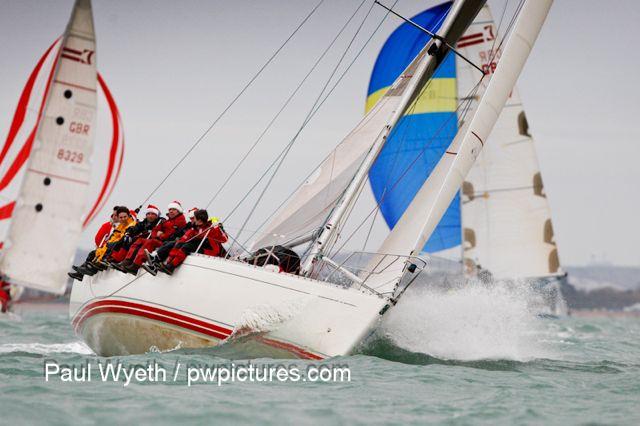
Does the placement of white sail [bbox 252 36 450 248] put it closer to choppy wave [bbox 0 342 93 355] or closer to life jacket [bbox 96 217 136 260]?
life jacket [bbox 96 217 136 260]

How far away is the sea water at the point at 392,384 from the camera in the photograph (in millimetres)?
6008

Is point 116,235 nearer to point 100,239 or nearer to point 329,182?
point 100,239

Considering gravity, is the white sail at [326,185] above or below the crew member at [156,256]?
above

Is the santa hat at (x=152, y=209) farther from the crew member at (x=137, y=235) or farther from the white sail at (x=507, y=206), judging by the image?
the white sail at (x=507, y=206)

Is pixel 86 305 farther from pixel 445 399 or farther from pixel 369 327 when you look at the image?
pixel 445 399

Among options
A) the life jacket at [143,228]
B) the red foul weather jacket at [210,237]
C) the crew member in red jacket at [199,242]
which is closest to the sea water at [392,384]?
the crew member in red jacket at [199,242]

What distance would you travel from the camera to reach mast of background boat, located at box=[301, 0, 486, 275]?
960 centimetres

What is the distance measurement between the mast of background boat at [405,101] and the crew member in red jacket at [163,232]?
150cm

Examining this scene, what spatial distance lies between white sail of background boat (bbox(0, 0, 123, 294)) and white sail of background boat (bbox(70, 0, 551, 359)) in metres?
0.89

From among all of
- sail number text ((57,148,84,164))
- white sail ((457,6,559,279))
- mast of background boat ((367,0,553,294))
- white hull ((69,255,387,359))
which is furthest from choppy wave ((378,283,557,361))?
white sail ((457,6,559,279))

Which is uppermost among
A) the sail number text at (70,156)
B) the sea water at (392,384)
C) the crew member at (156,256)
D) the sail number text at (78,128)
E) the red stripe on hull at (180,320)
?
the sail number text at (78,128)

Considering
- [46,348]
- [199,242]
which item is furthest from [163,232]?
[46,348]

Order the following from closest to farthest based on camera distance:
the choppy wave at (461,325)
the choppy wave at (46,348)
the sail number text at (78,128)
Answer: the choppy wave at (461,325) → the choppy wave at (46,348) → the sail number text at (78,128)

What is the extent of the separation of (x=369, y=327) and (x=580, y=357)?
480 cm
